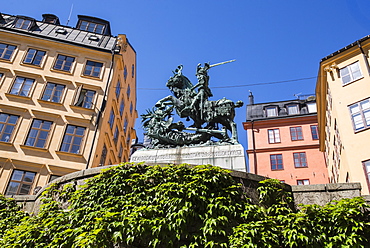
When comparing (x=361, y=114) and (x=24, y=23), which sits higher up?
(x=24, y=23)

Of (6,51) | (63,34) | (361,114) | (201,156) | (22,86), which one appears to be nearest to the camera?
(201,156)

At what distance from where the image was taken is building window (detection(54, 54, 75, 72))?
2824cm

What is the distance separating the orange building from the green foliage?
26.4 meters

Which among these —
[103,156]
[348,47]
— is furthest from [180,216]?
[348,47]

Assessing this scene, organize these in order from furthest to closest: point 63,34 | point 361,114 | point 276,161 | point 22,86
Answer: point 276,161, point 63,34, point 22,86, point 361,114

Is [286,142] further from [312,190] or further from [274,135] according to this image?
[312,190]

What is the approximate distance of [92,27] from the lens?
113 feet

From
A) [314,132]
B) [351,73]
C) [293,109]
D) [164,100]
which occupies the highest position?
[293,109]

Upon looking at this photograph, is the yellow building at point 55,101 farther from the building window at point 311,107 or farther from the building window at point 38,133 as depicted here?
the building window at point 311,107

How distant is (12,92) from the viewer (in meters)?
26.1

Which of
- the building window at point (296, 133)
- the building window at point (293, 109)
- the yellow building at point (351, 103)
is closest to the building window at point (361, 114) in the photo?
the yellow building at point (351, 103)

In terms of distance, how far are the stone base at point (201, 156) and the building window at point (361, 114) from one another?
11803 millimetres

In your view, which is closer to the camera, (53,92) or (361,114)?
(361,114)

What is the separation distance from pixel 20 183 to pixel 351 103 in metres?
21.4
